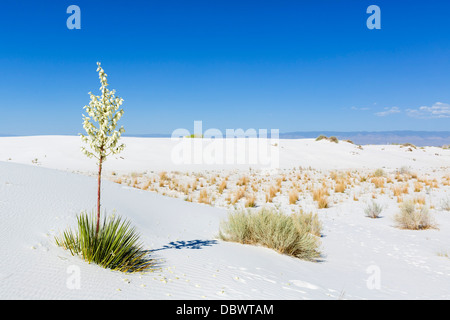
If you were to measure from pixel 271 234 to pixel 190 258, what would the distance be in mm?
2068

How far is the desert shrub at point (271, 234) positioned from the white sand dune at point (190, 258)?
247 millimetres

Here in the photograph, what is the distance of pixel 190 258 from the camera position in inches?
180

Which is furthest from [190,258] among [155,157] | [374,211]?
[155,157]

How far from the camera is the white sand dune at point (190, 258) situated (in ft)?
10.4

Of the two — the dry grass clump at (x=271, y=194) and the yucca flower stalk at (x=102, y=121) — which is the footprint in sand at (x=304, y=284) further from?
the dry grass clump at (x=271, y=194)

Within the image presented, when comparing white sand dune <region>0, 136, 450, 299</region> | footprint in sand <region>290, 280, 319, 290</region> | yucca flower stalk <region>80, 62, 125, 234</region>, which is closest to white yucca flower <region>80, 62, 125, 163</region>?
yucca flower stalk <region>80, 62, 125, 234</region>

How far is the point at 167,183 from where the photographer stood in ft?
54.1

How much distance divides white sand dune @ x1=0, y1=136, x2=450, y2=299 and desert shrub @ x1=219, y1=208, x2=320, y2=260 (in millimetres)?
247
